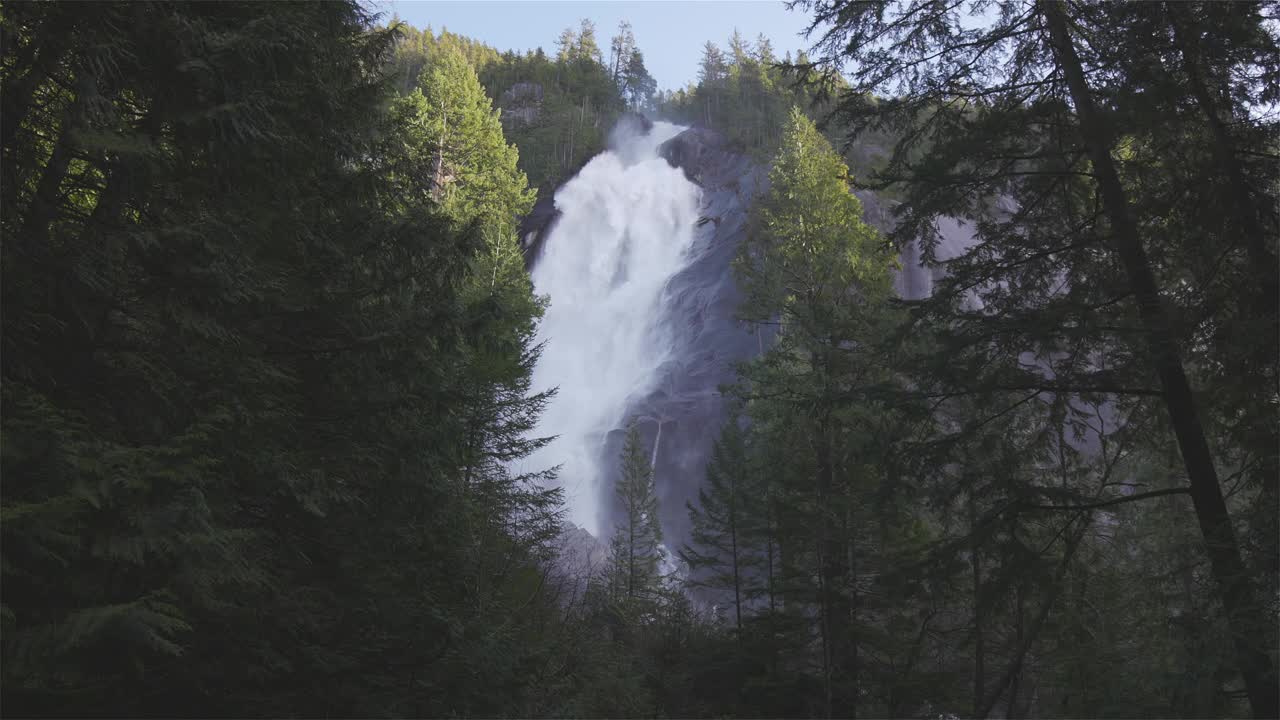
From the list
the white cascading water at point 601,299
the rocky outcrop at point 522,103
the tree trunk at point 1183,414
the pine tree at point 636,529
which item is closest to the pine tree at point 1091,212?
the tree trunk at point 1183,414

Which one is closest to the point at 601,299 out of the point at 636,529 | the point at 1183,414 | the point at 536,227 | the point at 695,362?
the point at 695,362

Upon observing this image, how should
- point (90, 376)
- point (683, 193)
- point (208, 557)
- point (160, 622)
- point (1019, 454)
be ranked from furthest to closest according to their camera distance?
point (683, 193) → point (1019, 454) → point (90, 376) → point (208, 557) → point (160, 622)

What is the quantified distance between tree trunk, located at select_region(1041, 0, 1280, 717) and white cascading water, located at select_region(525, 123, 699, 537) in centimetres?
2825

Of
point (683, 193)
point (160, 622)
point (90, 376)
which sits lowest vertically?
point (160, 622)

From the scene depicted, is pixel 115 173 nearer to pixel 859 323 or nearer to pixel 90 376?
pixel 90 376

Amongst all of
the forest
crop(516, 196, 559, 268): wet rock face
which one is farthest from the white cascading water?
the forest

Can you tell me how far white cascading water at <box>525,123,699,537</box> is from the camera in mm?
38031

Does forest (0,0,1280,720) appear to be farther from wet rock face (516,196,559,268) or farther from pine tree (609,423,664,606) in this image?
wet rock face (516,196,559,268)

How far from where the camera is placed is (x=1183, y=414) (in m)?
5.67

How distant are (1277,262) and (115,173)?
26.2ft

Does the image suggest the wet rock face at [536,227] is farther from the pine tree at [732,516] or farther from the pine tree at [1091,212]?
the pine tree at [1091,212]

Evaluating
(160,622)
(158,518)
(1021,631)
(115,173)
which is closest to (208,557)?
(158,518)

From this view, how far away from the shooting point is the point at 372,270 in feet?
23.4

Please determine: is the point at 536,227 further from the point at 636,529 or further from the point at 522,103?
the point at 636,529
